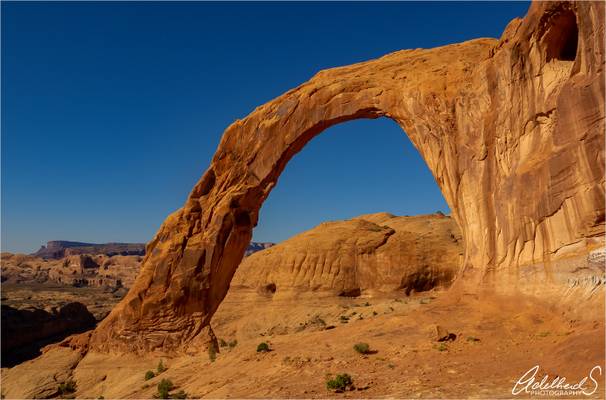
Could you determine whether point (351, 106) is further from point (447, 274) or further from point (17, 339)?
point (17, 339)

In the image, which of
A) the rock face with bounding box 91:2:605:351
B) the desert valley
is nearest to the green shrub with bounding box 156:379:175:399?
the desert valley

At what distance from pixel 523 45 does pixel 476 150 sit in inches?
121

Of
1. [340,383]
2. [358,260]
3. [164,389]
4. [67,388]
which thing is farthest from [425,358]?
[358,260]

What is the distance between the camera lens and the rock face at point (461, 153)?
10.1 m

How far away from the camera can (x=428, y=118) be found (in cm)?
1541

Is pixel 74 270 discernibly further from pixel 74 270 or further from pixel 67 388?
pixel 67 388

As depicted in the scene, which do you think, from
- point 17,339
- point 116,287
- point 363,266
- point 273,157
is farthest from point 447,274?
point 116,287

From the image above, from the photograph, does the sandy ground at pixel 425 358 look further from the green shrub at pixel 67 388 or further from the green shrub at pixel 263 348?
the green shrub at pixel 67 388

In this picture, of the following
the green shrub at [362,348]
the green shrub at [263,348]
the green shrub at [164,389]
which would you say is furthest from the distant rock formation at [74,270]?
the green shrub at [362,348]

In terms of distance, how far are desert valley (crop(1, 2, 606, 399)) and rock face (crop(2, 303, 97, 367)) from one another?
21596 mm

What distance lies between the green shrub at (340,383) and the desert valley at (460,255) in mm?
27

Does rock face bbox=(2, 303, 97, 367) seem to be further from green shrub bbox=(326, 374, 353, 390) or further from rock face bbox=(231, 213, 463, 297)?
green shrub bbox=(326, 374, 353, 390)

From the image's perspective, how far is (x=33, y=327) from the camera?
4294 centimetres

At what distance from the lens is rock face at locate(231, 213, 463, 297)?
42.1 metres
